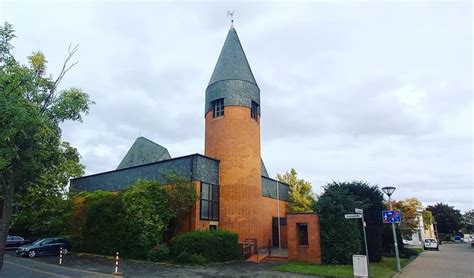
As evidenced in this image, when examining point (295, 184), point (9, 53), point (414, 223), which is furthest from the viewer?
point (414, 223)

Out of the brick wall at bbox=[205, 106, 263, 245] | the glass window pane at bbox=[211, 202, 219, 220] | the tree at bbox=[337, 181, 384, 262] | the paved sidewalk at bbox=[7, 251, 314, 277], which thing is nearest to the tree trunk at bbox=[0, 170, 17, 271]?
the paved sidewalk at bbox=[7, 251, 314, 277]

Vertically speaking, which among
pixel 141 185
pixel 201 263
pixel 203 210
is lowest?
pixel 201 263

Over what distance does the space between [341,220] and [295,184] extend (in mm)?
19318

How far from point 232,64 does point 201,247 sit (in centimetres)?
1479

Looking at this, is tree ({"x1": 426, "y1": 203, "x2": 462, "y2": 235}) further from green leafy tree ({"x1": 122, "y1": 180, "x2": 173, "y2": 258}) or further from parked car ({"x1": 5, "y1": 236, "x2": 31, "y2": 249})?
parked car ({"x1": 5, "y1": 236, "x2": 31, "y2": 249})

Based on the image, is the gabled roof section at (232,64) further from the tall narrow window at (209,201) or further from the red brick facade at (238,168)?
the tall narrow window at (209,201)

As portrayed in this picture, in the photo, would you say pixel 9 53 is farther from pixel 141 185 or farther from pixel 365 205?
pixel 365 205

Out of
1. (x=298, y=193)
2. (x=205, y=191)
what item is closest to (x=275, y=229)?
(x=298, y=193)

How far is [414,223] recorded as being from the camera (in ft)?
137

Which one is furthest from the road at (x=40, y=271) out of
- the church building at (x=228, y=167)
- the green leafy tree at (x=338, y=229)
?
the green leafy tree at (x=338, y=229)

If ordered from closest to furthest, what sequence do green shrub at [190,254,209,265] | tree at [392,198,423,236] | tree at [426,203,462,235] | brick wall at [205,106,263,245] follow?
green shrub at [190,254,209,265] < brick wall at [205,106,263,245] < tree at [392,198,423,236] < tree at [426,203,462,235]

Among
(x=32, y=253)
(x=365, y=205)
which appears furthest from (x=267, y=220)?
(x=32, y=253)

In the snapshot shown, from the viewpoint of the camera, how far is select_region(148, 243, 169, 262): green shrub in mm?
19250

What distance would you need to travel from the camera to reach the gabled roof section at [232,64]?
26938mm
